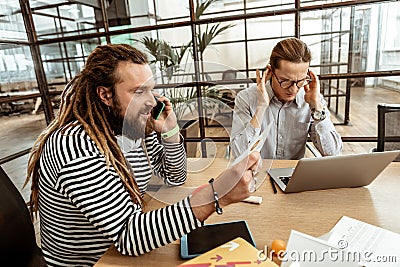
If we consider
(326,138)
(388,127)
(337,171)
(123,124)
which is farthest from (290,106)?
(123,124)

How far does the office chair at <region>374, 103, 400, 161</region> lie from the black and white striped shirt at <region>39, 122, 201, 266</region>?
111cm

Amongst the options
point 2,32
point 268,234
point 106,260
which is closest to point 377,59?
point 268,234

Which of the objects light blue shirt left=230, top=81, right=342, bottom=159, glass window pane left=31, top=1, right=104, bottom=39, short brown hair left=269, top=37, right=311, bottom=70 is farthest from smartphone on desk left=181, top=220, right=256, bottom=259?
glass window pane left=31, top=1, right=104, bottom=39

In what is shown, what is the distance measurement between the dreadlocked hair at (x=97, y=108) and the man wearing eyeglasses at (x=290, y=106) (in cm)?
56

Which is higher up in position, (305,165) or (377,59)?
(377,59)

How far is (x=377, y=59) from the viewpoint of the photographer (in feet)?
5.48

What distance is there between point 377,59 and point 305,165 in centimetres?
123

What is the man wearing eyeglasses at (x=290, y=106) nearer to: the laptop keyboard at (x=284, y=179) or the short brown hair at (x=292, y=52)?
the short brown hair at (x=292, y=52)

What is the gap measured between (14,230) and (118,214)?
48 centimetres

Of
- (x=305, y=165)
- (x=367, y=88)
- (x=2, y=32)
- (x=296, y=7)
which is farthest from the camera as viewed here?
(x=2, y=32)

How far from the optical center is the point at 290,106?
57.6 inches

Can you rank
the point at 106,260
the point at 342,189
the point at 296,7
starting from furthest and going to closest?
the point at 296,7 → the point at 342,189 → the point at 106,260

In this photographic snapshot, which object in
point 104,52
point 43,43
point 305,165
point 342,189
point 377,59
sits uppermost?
point 43,43

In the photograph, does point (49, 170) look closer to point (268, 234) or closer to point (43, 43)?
point (268, 234)
